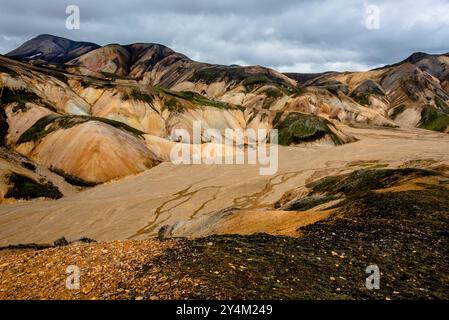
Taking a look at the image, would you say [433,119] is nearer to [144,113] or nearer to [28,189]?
[144,113]

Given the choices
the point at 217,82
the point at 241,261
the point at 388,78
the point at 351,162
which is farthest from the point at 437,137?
the point at 241,261

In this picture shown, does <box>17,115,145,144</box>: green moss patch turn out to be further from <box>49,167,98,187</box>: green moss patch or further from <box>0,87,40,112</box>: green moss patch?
<box>49,167,98,187</box>: green moss patch

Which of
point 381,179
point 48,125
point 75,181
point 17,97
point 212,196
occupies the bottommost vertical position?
point 212,196

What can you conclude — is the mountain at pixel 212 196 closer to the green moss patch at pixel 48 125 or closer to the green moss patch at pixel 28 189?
the green moss patch at pixel 28 189


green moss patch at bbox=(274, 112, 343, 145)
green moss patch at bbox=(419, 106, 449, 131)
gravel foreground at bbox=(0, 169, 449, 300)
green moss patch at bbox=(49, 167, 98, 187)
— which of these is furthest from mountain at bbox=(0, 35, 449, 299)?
green moss patch at bbox=(419, 106, 449, 131)

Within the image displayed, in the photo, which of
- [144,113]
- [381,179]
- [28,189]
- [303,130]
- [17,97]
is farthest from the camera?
Result: [144,113]

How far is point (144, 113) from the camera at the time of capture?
330 ft

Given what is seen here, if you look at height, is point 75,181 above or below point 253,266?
below

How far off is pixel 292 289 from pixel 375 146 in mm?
81551

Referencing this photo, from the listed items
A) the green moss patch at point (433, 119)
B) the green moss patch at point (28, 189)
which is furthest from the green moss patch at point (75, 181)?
the green moss patch at point (433, 119)

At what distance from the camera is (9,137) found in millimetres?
77688

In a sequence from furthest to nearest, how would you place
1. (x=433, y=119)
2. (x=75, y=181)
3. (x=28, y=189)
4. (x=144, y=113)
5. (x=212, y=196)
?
(x=433, y=119), (x=144, y=113), (x=75, y=181), (x=28, y=189), (x=212, y=196)

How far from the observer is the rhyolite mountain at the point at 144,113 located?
221 feet

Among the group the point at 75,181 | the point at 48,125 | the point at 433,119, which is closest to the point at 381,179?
the point at 75,181
